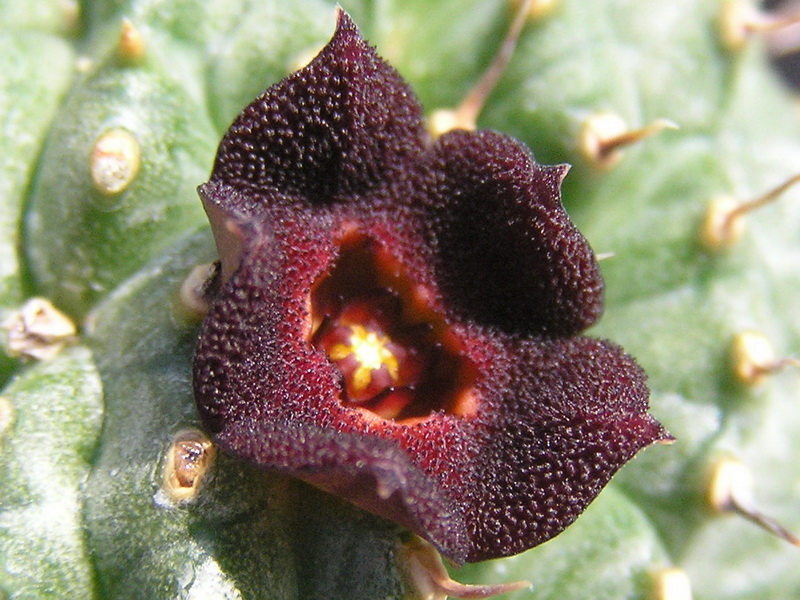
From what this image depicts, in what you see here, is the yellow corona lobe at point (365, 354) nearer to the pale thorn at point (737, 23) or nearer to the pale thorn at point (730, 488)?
the pale thorn at point (730, 488)

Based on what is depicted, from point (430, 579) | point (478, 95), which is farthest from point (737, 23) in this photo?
point (430, 579)

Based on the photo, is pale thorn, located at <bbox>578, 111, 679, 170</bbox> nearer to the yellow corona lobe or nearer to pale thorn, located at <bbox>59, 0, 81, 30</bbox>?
the yellow corona lobe

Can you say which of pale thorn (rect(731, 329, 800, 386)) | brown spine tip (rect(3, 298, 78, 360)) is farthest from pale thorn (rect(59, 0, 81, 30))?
pale thorn (rect(731, 329, 800, 386))

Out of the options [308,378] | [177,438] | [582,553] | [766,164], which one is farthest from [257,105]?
[766,164]

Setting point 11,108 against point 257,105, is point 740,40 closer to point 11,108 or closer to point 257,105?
point 257,105

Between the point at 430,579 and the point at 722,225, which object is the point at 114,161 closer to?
the point at 430,579
